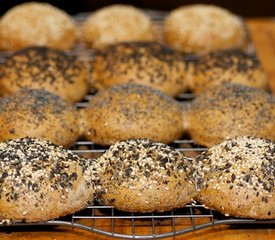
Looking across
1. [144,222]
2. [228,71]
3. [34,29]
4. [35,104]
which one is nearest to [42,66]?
[35,104]

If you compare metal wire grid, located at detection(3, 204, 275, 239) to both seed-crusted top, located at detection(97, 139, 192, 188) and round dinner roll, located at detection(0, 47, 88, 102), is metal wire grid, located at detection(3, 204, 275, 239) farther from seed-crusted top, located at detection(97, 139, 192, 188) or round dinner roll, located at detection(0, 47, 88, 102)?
round dinner roll, located at detection(0, 47, 88, 102)

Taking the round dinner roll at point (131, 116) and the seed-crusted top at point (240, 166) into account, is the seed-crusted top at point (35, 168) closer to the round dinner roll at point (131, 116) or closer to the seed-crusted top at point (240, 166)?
the round dinner roll at point (131, 116)

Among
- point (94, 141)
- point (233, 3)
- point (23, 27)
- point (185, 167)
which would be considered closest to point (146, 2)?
point (233, 3)

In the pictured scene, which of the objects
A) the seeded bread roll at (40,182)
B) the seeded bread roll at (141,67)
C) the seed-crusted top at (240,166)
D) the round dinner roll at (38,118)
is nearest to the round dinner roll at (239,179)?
the seed-crusted top at (240,166)

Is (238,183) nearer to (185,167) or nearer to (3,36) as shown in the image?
(185,167)

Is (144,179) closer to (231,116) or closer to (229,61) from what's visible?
(231,116)
